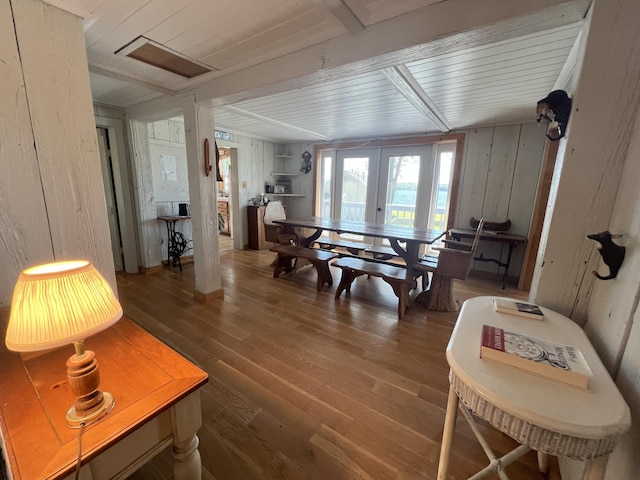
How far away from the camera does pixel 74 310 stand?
655 mm

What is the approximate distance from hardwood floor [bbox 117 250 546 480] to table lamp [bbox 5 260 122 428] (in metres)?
0.77

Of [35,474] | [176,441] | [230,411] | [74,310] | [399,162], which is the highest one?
[399,162]

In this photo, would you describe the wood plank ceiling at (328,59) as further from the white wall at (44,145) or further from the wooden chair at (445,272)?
the wooden chair at (445,272)

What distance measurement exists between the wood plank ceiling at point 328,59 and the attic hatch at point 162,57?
0.18 ft

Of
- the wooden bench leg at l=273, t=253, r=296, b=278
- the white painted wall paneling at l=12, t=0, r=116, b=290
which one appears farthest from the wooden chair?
the white painted wall paneling at l=12, t=0, r=116, b=290

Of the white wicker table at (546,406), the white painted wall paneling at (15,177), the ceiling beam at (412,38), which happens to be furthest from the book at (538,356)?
the white painted wall paneling at (15,177)

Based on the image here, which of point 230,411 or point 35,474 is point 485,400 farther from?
point 230,411

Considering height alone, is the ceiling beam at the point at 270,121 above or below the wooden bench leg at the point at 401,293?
above

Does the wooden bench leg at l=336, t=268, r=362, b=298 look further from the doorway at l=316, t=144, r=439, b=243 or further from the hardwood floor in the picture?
the doorway at l=316, t=144, r=439, b=243

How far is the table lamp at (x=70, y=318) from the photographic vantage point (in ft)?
2.02

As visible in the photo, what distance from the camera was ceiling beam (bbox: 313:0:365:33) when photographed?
1.25 m

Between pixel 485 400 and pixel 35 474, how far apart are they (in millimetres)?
1101

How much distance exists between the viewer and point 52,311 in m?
0.63

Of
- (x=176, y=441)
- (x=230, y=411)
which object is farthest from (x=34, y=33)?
(x=230, y=411)
